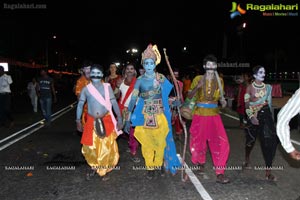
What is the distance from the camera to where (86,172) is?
625cm

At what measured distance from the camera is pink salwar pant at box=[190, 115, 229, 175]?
18.6 feet

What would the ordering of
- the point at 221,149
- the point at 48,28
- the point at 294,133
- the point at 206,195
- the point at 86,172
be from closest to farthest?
the point at 206,195 < the point at 221,149 < the point at 86,172 < the point at 294,133 < the point at 48,28

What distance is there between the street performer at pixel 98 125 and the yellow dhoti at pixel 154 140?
53 centimetres

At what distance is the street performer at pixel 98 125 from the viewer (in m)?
5.72

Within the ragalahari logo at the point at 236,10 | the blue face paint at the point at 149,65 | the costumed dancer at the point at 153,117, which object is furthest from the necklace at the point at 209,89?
the ragalahari logo at the point at 236,10

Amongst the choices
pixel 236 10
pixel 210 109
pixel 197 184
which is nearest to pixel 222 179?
pixel 197 184

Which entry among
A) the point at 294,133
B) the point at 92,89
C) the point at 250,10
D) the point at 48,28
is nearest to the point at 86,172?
the point at 92,89

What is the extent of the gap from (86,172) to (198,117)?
7.27 ft

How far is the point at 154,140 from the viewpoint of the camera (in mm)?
5766

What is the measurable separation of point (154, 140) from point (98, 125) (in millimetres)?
948

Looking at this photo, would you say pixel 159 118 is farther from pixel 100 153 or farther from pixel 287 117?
pixel 287 117

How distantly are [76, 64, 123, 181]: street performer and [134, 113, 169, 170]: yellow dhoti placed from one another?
0.53 meters

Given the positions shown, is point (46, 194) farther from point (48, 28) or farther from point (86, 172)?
point (48, 28)

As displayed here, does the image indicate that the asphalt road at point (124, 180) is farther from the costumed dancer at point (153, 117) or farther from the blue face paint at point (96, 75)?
the blue face paint at point (96, 75)
